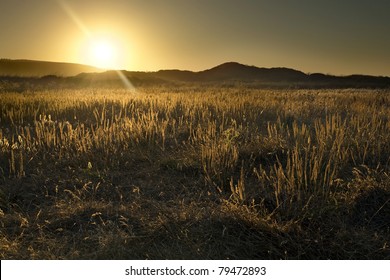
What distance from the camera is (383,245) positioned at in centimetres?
295

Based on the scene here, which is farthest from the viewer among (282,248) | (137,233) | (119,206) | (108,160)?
(108,160)

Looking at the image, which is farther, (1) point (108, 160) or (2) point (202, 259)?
(1) point (108, 160)

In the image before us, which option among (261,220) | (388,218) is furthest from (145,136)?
(388,218)

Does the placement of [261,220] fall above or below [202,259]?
above

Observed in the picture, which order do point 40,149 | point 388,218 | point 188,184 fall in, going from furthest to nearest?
point 40,149 → point 188,184 → point 388,218

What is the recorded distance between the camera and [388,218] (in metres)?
3.42

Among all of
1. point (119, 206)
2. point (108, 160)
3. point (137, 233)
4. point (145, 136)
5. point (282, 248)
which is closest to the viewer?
point (282, 248)

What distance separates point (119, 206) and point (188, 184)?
3.13 feet

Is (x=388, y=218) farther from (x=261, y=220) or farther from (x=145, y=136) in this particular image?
(x=145, y=136)

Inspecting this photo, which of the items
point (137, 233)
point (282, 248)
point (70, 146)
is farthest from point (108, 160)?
point (282, 248)

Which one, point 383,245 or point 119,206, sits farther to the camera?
point 119,206

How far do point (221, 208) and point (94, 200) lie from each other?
142cm
